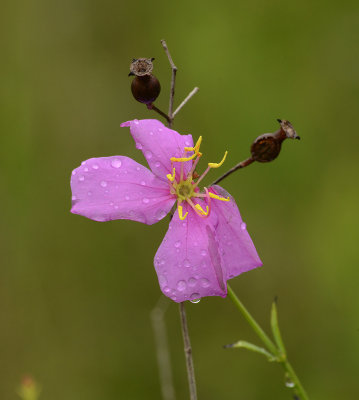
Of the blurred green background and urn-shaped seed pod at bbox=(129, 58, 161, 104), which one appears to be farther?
the blurred green background

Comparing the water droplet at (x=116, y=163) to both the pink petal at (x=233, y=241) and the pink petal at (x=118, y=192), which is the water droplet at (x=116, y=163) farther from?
the pink petal at (x=233, y=241)

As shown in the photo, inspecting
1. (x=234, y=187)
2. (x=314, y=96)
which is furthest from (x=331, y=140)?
(x=234, y=187)

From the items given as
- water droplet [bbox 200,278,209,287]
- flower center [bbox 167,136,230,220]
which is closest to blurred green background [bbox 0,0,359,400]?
flower center [bbox 167,136,230,220]

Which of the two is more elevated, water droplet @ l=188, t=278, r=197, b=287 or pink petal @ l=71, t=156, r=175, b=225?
pink petal @ l=71, t=156, r=175, b=225

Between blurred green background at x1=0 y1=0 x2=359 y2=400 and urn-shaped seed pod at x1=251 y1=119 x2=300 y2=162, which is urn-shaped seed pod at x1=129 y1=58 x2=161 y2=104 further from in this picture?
blurred green background at x1=0 y1=0 x2=359 y2=400

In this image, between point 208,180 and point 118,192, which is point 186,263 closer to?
point 118,192

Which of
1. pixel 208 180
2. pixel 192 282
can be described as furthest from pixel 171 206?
pixel 208 180

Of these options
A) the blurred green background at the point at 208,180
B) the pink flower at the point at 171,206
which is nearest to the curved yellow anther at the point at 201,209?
the pink flower at the point at 171,206
